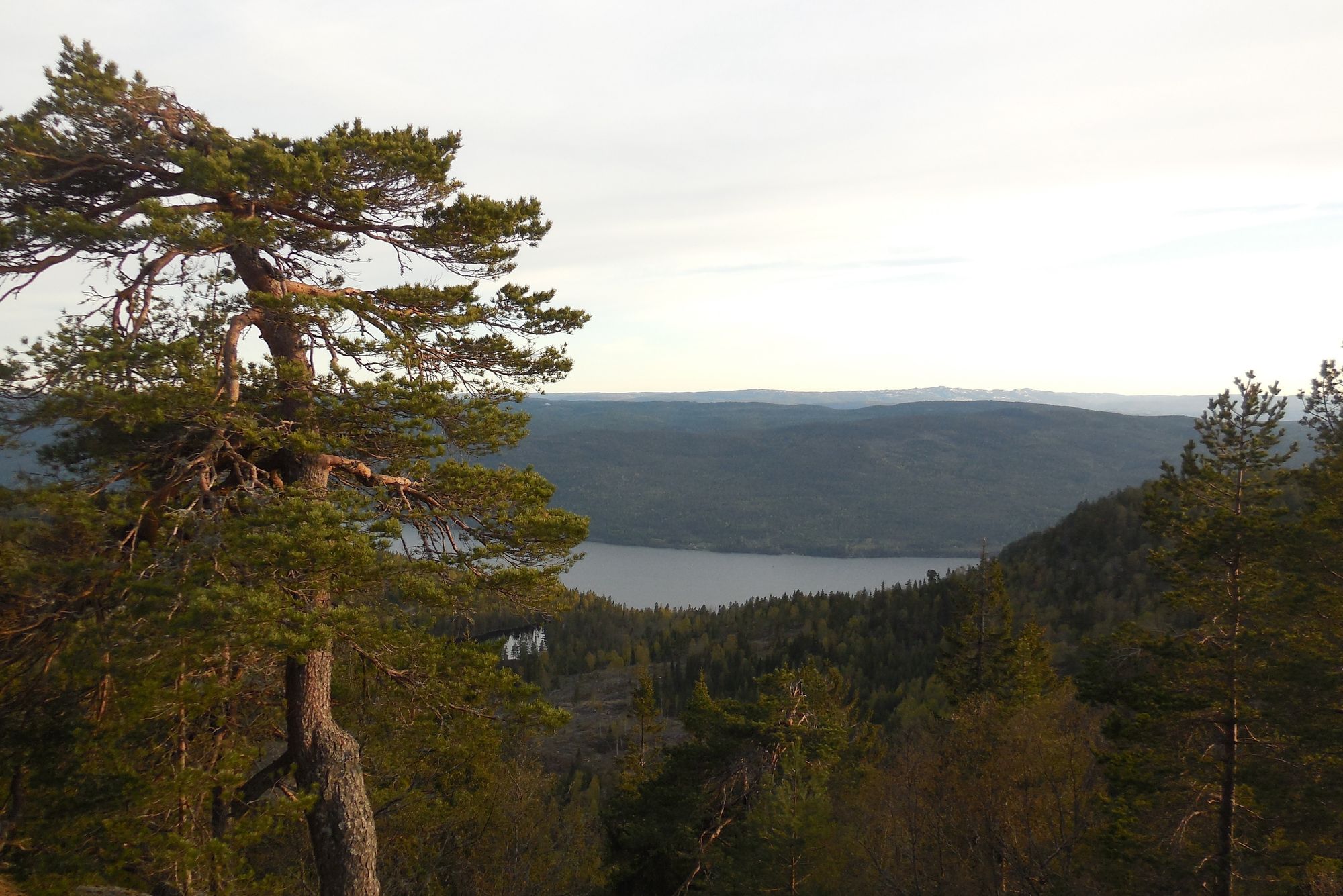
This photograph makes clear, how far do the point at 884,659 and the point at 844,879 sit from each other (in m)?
69.0

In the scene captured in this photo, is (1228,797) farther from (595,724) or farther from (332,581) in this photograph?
(595,724)

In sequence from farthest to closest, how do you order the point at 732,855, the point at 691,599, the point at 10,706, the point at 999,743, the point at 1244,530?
the point at 691,599 → the point at 999,743 → the point at 732,855 → the point at 1244,530 → the point at 10,706

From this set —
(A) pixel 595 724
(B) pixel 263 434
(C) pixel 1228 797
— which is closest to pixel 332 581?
(B) pixel 263 434

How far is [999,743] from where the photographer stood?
63.3ft

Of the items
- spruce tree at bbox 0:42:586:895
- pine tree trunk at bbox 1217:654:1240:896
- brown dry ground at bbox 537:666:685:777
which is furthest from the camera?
brown dry ground at bbox 537:666:685:777

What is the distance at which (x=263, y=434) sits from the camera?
746cm

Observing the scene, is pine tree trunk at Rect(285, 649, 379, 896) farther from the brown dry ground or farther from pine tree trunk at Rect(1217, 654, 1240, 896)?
the brown dry ground

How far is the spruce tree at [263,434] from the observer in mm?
6863

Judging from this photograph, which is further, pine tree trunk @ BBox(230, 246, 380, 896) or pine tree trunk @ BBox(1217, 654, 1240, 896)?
pine tree trunk @ BBox(1217, 654, 1240, 896)

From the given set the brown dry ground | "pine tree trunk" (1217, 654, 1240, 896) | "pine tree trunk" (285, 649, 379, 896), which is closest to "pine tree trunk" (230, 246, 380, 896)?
"pine tree trunk" (285, 649, 379, 896)

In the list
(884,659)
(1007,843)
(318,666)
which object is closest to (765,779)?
(1007,843)

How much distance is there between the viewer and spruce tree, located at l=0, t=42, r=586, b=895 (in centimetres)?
686

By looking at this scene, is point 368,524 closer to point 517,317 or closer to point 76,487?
point 76,487

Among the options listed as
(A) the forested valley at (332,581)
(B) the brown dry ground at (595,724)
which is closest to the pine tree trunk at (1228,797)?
(A) the forested valley at (332,581)
